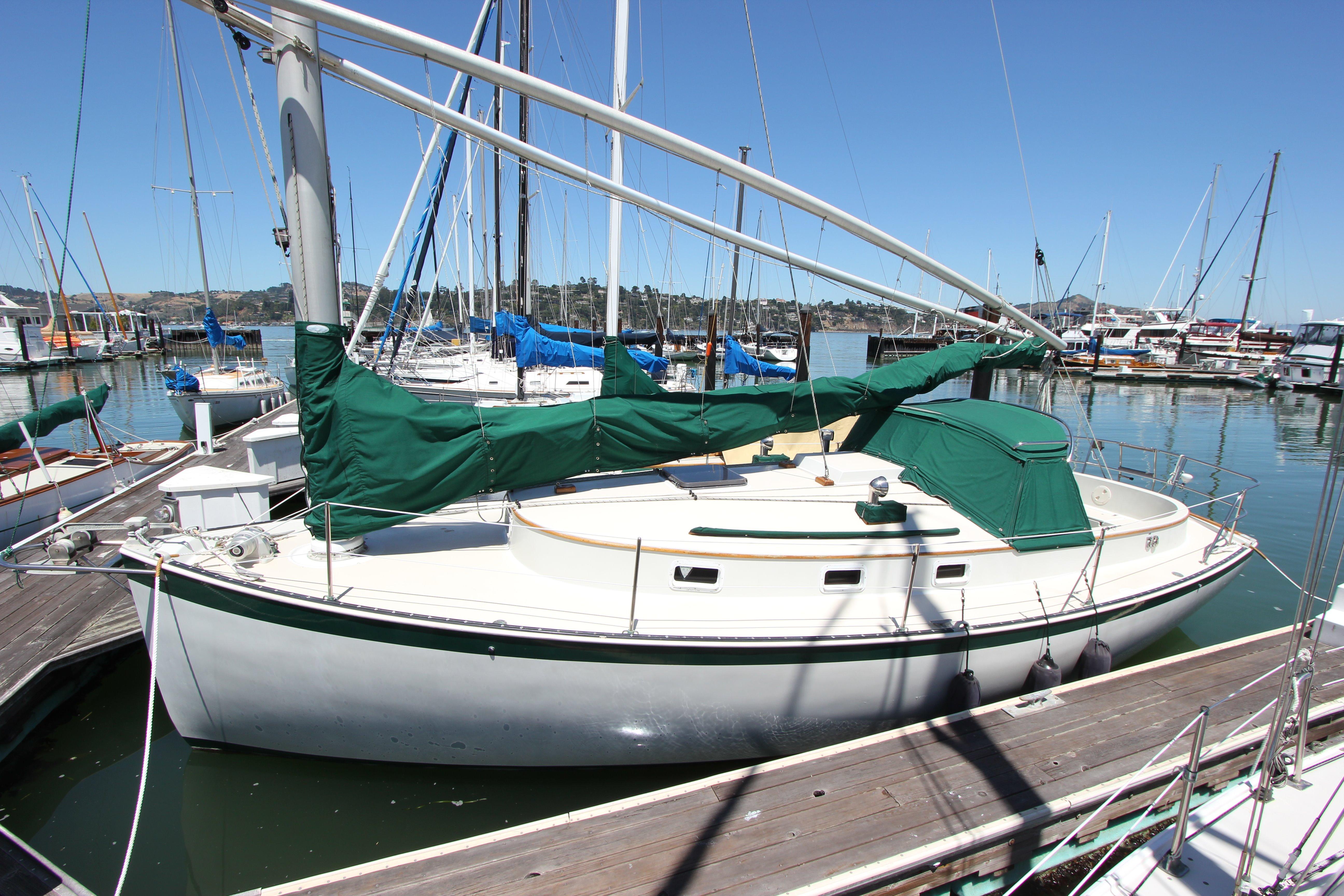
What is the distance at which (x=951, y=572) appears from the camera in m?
5.52

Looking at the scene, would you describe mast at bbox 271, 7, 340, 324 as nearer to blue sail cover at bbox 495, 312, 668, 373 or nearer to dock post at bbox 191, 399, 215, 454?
dock post at bbox 191, 399, 215, 454

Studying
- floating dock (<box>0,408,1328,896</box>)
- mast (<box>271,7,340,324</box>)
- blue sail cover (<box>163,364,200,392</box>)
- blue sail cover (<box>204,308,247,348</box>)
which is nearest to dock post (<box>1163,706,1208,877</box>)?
floating dock (<box>0,408,1328,896</box>)

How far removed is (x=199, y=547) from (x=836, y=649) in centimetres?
515

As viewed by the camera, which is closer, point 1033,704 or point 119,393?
point 1033,704

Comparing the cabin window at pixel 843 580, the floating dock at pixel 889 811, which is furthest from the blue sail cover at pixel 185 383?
the cabin window at pixel 843 580

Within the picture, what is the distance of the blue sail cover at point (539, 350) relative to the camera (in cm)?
1584

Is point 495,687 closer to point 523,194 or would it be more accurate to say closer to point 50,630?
point 50,630

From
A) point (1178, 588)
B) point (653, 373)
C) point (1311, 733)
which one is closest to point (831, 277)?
point (1178, 588)

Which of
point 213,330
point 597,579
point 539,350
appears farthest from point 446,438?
point 213,330

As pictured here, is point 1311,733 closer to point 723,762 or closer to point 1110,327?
point 723,762

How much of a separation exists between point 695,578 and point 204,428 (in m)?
11.0

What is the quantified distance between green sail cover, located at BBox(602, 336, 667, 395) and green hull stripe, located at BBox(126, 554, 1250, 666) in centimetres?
273

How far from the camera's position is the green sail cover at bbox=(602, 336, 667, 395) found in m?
6.40

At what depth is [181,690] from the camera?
4824mm
